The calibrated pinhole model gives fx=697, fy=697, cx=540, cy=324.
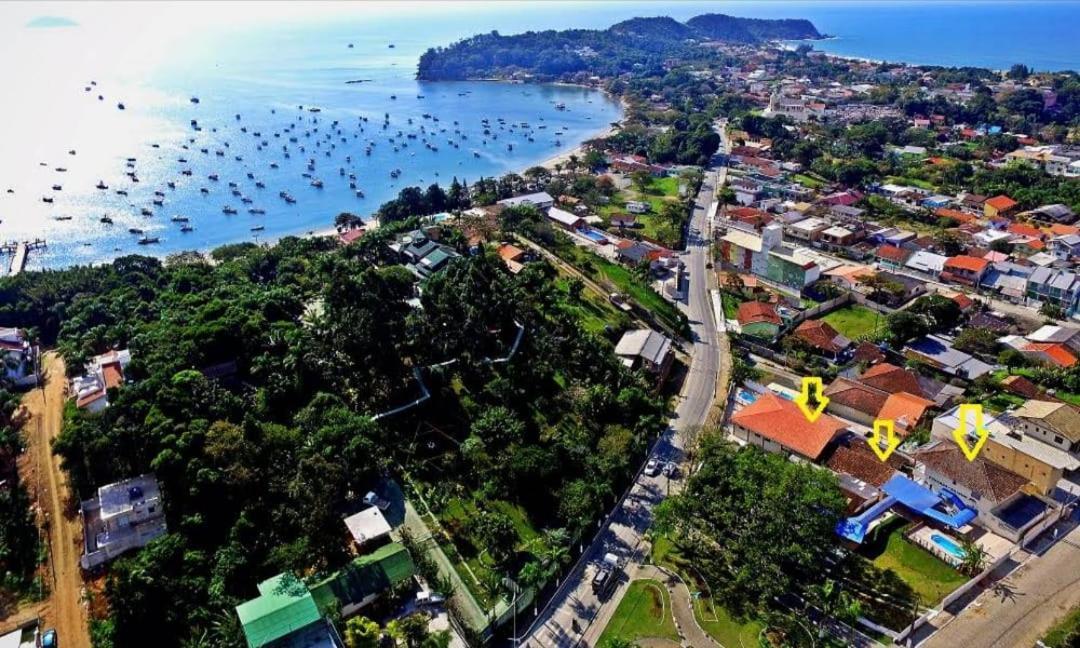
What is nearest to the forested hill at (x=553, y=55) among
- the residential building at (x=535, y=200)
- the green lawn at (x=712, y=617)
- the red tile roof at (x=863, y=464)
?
the residential building at (x=535, y=200)

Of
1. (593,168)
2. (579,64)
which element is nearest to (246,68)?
(579,64)

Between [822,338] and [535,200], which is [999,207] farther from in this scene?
[535,200]

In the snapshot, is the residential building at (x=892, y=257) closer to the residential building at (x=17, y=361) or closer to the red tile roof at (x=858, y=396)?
the red tile roof at (x=858, y=396)

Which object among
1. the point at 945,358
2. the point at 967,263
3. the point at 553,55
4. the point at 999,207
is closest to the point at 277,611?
the point at 945,358

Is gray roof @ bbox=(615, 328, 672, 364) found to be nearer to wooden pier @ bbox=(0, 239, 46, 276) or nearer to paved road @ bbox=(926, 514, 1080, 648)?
paved road @ bbox=(926, 514, 1080, 648)

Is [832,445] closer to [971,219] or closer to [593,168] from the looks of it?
[971,219]
